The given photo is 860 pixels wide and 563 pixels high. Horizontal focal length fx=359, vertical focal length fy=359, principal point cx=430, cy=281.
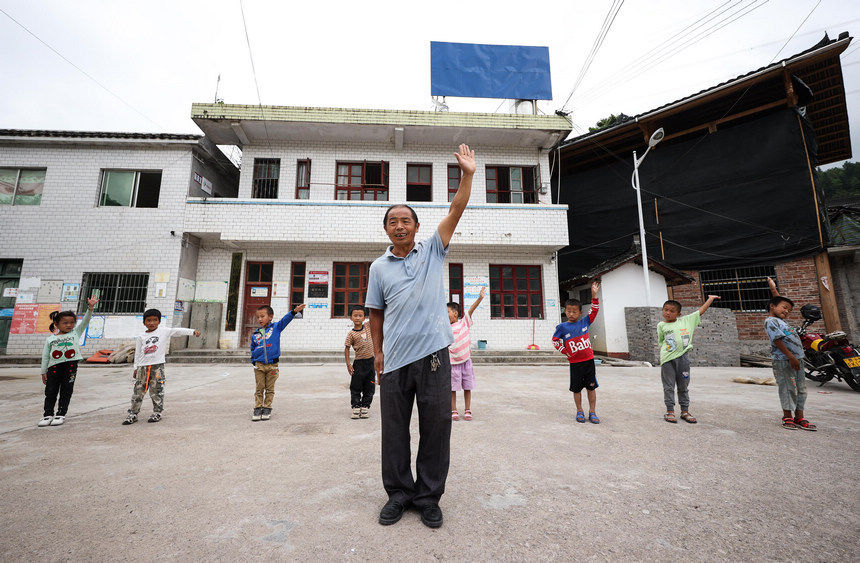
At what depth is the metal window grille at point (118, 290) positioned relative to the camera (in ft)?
35.9

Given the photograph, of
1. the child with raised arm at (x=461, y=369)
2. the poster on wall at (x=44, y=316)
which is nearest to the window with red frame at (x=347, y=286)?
the child with raised arm at (x=461, y=369)

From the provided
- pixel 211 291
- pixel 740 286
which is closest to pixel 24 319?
pixel 211 291

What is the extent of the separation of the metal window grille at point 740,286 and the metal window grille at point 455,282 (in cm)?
819

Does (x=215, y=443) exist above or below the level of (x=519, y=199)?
below

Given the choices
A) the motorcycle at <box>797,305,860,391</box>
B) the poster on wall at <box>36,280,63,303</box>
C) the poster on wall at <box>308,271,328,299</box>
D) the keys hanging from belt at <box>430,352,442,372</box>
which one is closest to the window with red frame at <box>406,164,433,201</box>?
the poster on wall at <box>308,271,328,299</box>

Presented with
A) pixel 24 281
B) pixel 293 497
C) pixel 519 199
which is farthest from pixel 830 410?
pixel 24 281

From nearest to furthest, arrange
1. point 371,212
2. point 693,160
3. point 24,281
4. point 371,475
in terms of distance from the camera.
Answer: point 371,475 < point 24,281 < point 371,212 < point 693,160

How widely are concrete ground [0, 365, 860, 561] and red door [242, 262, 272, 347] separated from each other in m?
7.30

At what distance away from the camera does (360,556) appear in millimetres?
1609

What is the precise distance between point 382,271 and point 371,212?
9.79 metres

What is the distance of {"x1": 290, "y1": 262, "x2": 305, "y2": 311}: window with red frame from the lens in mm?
11992

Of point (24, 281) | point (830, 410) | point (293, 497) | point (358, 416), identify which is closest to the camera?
point (293, 497)

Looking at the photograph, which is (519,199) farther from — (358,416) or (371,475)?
(371,475)

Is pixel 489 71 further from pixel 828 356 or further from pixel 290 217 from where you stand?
pixel 828 356
